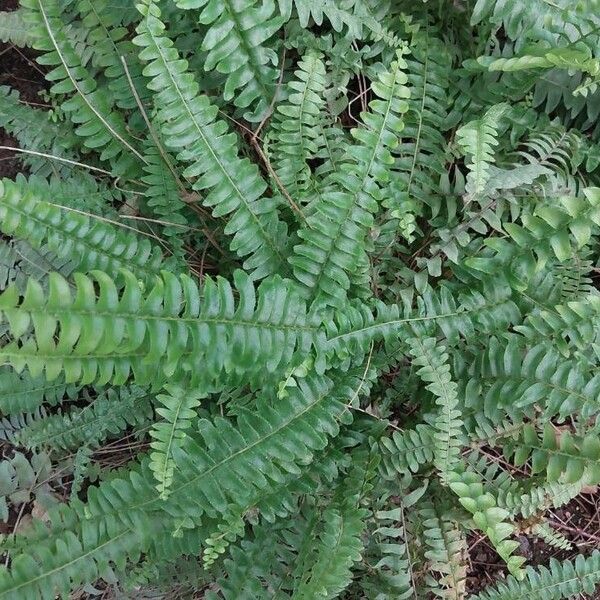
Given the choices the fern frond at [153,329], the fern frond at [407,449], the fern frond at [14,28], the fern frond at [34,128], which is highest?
the fern frond at [14,28]

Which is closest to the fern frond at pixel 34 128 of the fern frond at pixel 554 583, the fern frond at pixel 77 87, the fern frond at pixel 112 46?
the fern frond at pixel 77 87

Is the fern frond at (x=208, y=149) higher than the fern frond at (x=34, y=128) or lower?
higher

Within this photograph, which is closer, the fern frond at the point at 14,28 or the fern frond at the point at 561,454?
the fern frond at the point at 561,454

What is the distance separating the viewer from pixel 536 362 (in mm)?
2400

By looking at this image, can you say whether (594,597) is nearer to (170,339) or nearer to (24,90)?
(170,339)

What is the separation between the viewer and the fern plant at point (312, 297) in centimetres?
225

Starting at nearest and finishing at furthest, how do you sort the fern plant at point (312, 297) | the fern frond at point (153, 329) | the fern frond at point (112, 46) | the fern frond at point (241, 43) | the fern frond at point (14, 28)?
the fern frond at point (153, 329), the fern plant at point (312, 297), the fern frond at point (241, 43), the fern frond at point (112, 46), the fern frond at point (14, 28)

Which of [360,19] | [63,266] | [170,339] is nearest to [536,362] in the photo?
[170,339]

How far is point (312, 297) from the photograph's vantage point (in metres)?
2.45

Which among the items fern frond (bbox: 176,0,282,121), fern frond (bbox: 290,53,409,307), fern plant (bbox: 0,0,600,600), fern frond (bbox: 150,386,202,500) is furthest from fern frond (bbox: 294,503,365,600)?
fern frond (bbox: 176,0,282,121)

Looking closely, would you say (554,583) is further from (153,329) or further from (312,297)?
(153,329)

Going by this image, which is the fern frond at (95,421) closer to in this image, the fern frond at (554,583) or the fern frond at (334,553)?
the fern frond at (334,553)

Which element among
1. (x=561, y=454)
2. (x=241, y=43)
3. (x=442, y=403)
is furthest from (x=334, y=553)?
(x=241, y=43)

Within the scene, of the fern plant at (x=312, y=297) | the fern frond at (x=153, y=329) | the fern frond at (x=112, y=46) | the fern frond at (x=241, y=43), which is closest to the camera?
the fern frond at (x=153, y=329)
